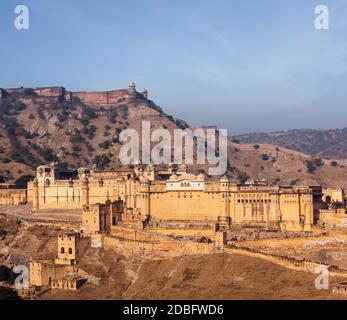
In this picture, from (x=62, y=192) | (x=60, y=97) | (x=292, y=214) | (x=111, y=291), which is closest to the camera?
(x=111, y=291)

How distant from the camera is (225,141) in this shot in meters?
145

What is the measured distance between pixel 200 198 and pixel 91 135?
61.5 metres

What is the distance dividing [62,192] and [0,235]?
356 inches

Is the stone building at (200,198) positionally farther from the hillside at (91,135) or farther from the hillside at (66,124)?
the hillside at (91,135)

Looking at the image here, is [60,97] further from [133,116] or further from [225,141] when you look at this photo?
[225,141]

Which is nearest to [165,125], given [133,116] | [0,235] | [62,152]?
[133,116]

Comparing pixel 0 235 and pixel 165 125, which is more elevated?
pixel 165 125

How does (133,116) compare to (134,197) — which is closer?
(134,197)

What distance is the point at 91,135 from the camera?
423ft

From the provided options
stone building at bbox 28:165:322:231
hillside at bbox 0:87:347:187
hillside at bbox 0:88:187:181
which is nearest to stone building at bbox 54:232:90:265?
stone building at bbox 28:165:322:231

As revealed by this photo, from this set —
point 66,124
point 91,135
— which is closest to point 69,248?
point 91,135

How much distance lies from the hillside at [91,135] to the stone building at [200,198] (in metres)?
34.0

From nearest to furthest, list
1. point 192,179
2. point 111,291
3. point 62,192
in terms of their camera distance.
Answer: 1. point 111,291
2. point 192,179
3. point 62,192

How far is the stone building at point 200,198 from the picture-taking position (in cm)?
6619
